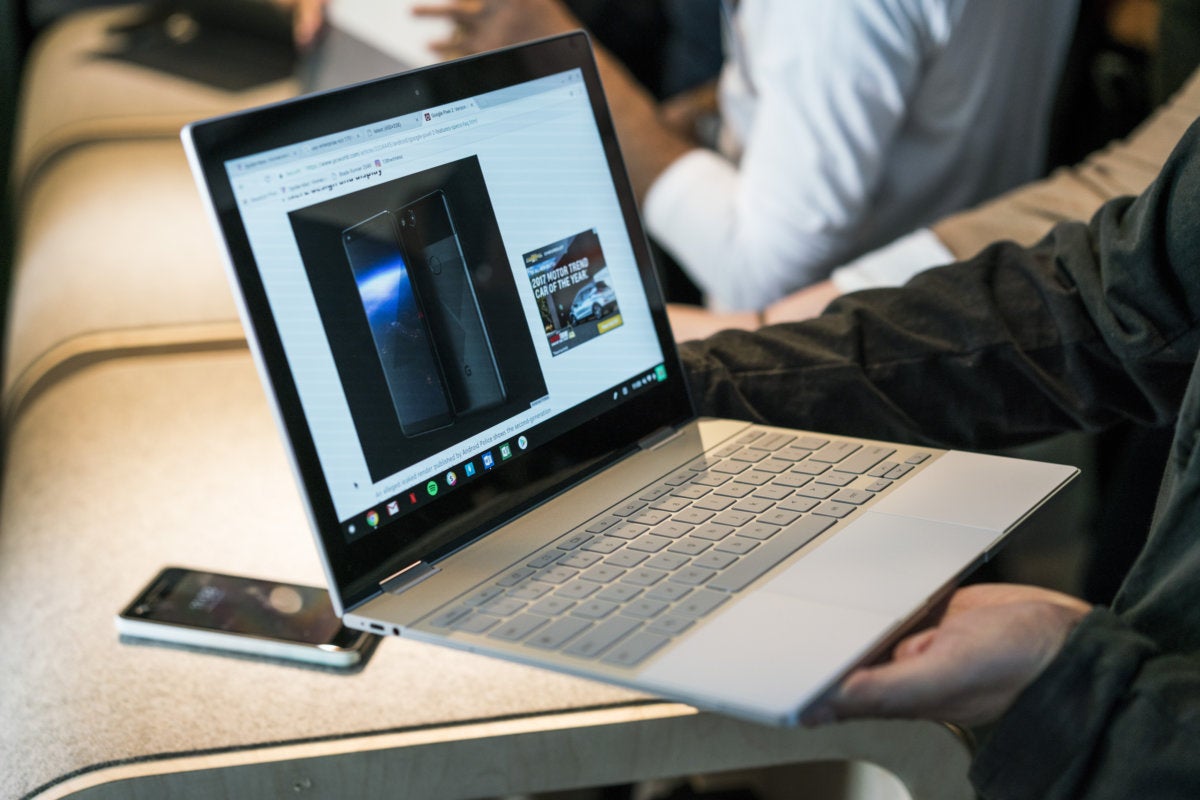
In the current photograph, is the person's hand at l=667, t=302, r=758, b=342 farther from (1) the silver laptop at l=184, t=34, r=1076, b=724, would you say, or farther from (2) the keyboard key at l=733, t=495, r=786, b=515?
(2) the keyboard key at l=733, t=495, r=786, b=515

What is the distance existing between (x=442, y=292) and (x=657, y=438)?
0.64ft

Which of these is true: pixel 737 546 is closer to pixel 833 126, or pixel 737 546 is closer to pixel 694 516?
pixel 694 516

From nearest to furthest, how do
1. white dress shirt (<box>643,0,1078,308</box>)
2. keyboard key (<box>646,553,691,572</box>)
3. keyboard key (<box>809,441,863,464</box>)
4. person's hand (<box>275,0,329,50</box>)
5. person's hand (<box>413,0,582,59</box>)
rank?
keyboard key (<box>646,553,691,572</box>) < keyboard key (<box>809,441,863,464</box>) < white dress shirt (<box>643,0,1078,308</box>) < person's hand (<box>413,0,582,59</box>) < person's hand (<box>275,0,329,50</box>)

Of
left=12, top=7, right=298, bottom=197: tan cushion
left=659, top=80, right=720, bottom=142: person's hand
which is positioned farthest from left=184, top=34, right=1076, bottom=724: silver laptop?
left=12, top=7, right=298, bottom=197: tan cushion

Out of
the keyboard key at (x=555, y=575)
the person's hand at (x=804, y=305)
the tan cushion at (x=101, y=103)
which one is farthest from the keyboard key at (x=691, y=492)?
the tan cushion at (x=101, y=103)

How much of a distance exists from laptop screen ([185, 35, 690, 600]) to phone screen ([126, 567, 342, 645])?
10 cm

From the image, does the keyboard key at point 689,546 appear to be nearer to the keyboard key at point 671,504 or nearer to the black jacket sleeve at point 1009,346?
the keyboard key at point 671,504

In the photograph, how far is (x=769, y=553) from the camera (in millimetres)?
592

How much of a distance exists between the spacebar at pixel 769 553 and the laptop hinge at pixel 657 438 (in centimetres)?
14

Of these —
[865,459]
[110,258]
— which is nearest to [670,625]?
[865,459]

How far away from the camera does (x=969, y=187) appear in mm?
1260

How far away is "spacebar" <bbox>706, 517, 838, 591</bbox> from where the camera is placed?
0.57m

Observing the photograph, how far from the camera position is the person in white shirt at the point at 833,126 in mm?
1096

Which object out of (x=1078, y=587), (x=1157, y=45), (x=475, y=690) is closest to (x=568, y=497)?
(x=475, y=690)
